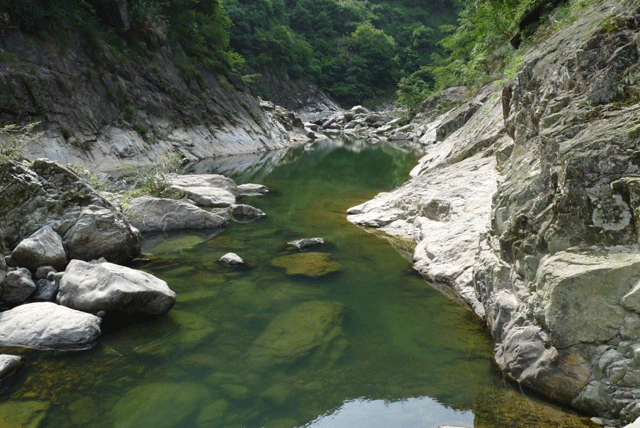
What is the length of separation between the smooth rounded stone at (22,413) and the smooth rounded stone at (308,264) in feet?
16.6

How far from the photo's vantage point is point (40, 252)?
8.55 m

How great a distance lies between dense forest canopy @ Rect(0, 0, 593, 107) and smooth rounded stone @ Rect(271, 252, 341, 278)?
25.2 feet

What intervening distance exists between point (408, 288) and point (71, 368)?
5494 mm

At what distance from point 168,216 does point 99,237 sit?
359 cm

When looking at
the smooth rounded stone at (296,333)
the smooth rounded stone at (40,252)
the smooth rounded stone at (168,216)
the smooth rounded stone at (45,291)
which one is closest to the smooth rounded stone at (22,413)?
the smooth rounded stone at (296,333)

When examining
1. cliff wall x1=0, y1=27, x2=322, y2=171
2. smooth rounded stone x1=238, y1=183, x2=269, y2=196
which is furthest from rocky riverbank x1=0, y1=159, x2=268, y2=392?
cliff wall x1=0, y1=27, x2=322, y2=171

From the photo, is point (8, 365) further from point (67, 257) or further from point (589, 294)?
point (589, 294)

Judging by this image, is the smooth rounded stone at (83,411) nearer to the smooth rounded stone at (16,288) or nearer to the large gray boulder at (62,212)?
the smooth rounded stone at (16,288)

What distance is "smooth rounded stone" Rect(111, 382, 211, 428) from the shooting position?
5.31 meters

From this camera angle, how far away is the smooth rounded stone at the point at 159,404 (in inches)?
209

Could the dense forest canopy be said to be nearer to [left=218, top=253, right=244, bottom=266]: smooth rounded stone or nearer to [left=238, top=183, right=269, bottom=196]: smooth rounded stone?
[left=218, top=253, right=244, bottom=266]: smooth rounded stone

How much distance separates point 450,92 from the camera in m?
45.2

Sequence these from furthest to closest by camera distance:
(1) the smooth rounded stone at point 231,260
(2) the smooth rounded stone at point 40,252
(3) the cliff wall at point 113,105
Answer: (3) the cliff wall at point 113,105 → (1) the smooth rounded stone at point 231,260 → (2) the smooth rounded stone at point 40,252

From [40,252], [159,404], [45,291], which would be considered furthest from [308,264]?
[159,404]
